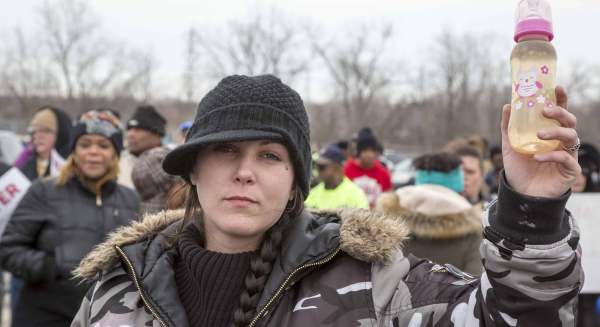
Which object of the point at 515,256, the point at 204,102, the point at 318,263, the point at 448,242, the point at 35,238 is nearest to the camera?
the point at 515,256

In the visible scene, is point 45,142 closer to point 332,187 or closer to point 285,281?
point 332,187

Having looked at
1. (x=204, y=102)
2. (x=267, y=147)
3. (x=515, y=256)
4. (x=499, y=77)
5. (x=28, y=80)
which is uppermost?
(x=204, y=102)

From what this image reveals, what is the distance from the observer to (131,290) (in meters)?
1.88

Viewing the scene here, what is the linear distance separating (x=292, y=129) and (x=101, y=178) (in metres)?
2.46

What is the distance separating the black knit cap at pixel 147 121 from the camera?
5.36 meters

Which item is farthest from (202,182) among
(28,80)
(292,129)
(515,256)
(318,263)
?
(28,80)

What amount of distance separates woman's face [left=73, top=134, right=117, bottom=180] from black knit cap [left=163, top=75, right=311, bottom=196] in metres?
2.15

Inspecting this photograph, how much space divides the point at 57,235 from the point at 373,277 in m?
2.60

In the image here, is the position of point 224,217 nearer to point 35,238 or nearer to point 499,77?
point 35,238

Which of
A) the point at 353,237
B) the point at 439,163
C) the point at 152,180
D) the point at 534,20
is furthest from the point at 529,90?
the point at 152,180

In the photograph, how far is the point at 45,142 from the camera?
555 cm

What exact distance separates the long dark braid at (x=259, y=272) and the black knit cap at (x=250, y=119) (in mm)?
184

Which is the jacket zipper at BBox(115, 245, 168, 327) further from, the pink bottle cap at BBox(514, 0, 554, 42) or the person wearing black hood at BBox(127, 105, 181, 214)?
the person wearing black hood at BBox(127, 105, 181, 214)

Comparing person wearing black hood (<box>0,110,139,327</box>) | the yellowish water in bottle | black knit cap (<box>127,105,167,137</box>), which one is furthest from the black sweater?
black knit cap (<box>127,105,167,137</box>)
